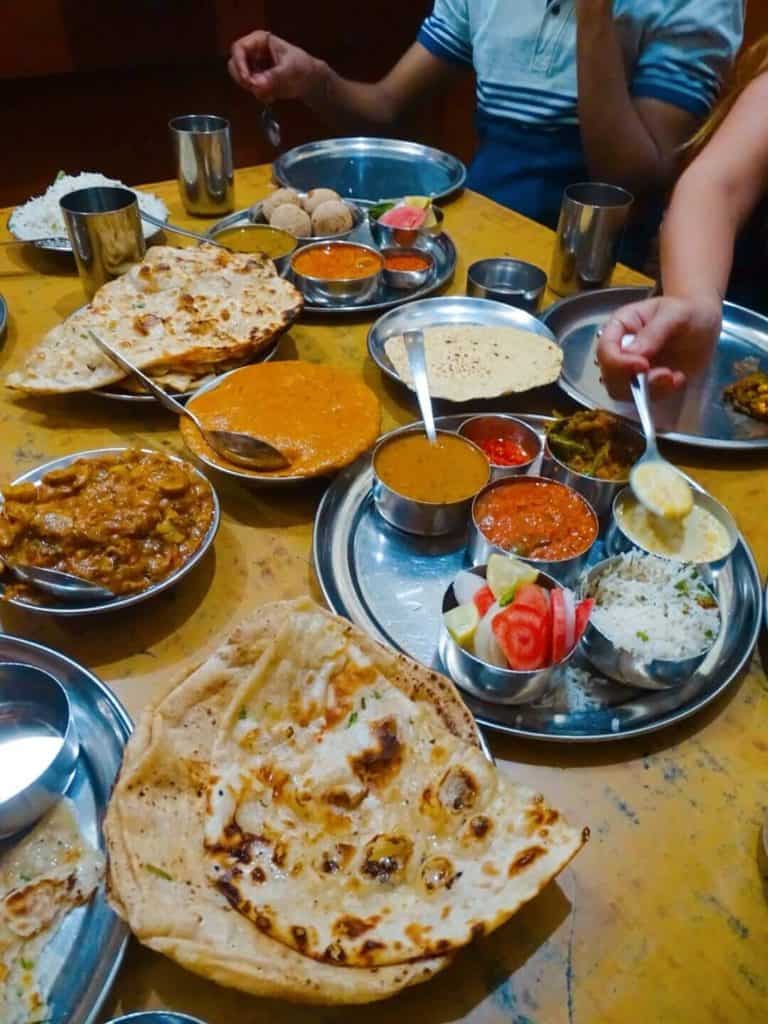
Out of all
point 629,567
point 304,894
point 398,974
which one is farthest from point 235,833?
point 629,567

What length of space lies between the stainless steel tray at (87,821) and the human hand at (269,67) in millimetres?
3523

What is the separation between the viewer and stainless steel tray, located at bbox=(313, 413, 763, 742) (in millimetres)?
1421

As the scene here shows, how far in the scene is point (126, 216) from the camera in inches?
99.9

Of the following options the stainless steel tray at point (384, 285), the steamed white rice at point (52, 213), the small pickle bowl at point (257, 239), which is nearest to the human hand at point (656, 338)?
the stainless steel tray at point (384, 285)

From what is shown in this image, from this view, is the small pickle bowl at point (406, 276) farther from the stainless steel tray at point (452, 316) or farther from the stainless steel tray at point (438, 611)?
the stainless steel tray at point (438, 611)

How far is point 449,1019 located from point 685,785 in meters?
0.63

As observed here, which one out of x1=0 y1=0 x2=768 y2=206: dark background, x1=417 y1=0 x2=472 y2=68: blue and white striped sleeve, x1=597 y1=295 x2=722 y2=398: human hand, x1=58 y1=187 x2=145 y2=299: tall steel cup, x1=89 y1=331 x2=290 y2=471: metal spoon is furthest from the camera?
x1=0 y1=0 x2=768 y2=206: dark background

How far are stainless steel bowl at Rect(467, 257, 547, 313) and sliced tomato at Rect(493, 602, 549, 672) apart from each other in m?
1.68

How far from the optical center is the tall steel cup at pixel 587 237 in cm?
266

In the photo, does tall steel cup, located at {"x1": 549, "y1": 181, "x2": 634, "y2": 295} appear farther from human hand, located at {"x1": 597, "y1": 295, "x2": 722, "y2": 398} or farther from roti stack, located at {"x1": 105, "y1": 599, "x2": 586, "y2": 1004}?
roti stack, located at {"x1": 105, "y1": 599, "x2": 586, "y2": 1004}

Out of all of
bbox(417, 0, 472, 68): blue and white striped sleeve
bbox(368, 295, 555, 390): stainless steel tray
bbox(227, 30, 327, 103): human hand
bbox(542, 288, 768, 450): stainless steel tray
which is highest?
bbox(417, 0, 472, 68): blue and white striped sleeve

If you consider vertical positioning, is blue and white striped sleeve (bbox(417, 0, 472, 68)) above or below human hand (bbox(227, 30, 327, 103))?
above

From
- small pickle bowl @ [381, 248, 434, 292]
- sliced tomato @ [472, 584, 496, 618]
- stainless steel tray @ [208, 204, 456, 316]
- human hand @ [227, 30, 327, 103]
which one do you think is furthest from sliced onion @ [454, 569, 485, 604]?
human hand @ [227, 30, 327, 103]

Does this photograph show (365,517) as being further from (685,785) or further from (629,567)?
(685,785)
